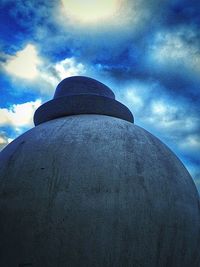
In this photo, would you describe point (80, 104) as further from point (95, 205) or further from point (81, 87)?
point (95, 205)

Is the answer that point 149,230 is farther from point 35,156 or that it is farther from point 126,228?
point 35,156

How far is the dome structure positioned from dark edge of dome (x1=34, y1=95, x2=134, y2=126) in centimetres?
128

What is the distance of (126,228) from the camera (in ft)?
16.8

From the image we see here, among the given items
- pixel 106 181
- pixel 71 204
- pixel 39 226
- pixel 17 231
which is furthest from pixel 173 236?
pixel 17 231

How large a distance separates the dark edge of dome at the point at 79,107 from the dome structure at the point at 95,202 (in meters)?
1.28

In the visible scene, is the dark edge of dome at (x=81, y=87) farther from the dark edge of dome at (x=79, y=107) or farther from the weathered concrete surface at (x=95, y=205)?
the weathered concrete surface at (x=95, y=205)

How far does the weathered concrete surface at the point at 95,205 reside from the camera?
504cm

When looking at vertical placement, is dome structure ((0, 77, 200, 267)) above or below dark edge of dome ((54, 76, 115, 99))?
below

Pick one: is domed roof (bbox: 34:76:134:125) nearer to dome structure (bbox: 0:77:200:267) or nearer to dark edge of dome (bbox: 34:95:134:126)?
dark edge of dome (bbox: 34:95:134:126)

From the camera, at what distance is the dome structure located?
504cm

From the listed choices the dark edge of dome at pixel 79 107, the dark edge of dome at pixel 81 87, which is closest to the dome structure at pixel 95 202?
the dark edge of dome at pixel 79 107

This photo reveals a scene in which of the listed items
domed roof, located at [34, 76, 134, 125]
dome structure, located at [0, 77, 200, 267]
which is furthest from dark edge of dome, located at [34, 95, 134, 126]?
dome structure, located at [0, 77, 200, 267]

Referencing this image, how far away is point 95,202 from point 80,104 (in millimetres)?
3633

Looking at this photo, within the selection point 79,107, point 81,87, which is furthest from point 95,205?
point 81,87
